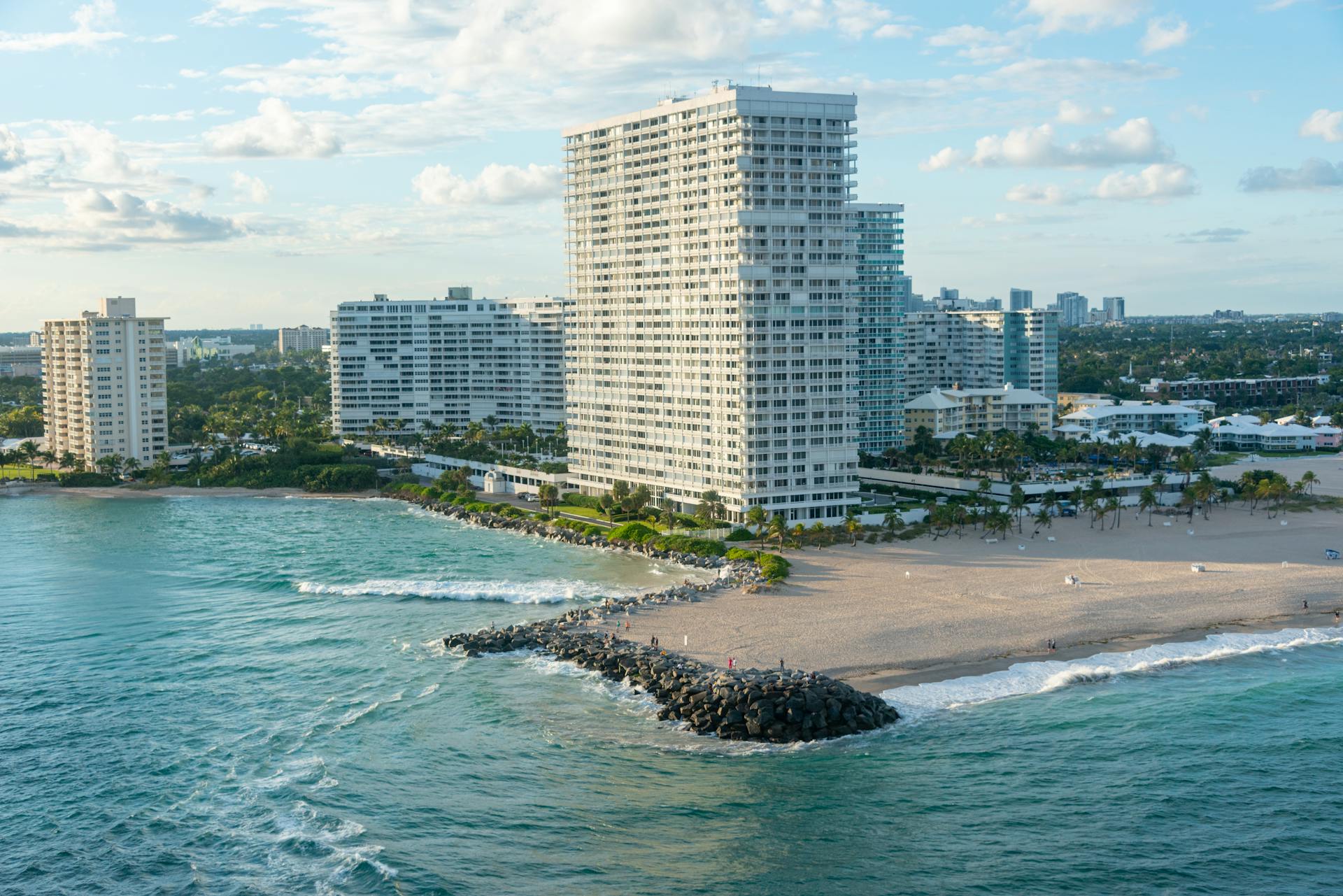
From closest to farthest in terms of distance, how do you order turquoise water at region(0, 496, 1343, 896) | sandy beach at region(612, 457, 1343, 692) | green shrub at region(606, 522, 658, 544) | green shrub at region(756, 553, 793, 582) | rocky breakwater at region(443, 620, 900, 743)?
1. turquoise water at region(0, 496, 1343, 896)
2. rocky breakwater at region(443, 620, 900, 743)
3. sandy beach at region(612, 457, 1343, 692)
4. green shrub at region(756, 553, 793, 582)
5. green shrub at region(606, 522, 658, 544)

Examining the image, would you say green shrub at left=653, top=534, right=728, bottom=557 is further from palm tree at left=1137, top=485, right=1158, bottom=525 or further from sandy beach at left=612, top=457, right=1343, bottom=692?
palm tree at left=1137, top=485, right=1158, bottom=525

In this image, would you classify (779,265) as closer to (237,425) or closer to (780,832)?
(780,832)

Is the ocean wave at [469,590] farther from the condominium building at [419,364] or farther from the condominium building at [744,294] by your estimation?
the condominium building at [419,364]

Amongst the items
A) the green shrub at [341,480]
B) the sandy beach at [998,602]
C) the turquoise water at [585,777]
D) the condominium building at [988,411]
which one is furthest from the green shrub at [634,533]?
the condominium building at [988,411]

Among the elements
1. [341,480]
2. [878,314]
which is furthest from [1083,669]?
[341,480]

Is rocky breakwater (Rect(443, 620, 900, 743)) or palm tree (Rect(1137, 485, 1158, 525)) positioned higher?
palm tree (Rect(1137, 485, 1158, 525))

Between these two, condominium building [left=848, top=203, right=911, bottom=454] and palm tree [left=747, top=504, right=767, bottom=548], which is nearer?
palm tree [left=747, top=504, right=767, bottom=548]

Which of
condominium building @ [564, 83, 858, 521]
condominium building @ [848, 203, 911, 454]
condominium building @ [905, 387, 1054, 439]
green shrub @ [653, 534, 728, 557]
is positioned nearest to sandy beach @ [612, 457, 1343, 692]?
green shrub @ [653, 534, 728, 557]
